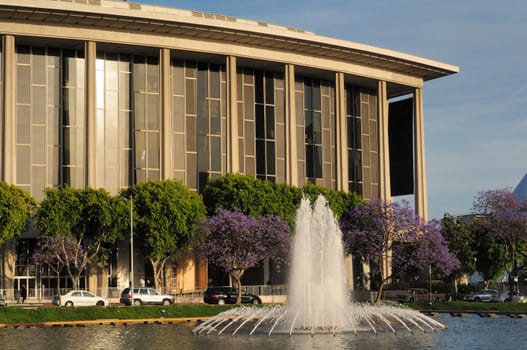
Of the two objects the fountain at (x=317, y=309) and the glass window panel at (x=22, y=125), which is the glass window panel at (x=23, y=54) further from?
the fountain at (x=317, y=309)

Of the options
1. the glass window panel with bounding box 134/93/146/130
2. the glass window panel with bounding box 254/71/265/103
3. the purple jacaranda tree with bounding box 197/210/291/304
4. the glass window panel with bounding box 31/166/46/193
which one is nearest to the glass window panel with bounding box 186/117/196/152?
the glass window panel with bounding box 134/93/146/130

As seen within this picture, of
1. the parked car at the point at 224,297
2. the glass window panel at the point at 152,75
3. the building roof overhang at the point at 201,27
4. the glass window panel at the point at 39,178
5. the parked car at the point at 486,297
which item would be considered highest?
the building roof overhang at the point at 201,27

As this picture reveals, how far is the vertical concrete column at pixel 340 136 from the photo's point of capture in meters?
99.4

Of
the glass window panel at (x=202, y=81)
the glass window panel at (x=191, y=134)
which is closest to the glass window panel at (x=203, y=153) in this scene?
the glass window panel at (x=191, y=134)

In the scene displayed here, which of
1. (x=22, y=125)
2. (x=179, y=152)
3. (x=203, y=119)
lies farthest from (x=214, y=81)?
(x=22, y=125)

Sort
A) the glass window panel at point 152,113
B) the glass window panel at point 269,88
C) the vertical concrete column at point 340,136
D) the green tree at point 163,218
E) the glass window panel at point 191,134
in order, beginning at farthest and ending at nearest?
the vertical concrete column at point 340,136, the glass window panel at point 269,88, the glass window panel at point 191,134, the glass window panel at point 152,113, the green tree at point 163,218

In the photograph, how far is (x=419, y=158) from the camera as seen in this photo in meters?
108

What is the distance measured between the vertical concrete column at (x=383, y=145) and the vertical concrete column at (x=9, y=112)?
132 feet

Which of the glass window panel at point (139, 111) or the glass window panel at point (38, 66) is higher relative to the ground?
the glass window panel at point (38, 66)

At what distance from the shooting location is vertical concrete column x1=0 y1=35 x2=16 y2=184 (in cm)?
8206

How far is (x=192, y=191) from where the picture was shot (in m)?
85.9

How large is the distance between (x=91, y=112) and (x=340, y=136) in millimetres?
27645

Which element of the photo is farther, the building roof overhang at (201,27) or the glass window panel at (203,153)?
the glass window panel at (203,153)

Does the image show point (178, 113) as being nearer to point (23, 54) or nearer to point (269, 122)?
point (269, 122)
